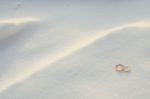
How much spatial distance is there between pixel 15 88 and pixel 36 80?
0.29ft

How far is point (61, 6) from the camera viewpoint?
181 cm

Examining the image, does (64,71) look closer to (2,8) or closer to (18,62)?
(18,62)

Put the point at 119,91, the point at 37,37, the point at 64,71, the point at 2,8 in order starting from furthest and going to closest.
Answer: the point at 2,8 → the point at 37,37 → the point at 64,71 → the point at 119,91

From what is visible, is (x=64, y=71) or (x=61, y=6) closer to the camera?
(x=64, y=71)

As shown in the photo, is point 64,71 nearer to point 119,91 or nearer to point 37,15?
point 119,91

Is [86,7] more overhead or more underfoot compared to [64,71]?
more overhead

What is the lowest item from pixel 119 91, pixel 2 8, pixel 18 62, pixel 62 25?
pixel 119 91

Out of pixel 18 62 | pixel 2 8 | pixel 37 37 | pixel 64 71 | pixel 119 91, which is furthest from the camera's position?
pixel 2 8

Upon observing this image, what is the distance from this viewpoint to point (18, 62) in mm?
1420

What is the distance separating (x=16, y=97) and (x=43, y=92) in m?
0.11

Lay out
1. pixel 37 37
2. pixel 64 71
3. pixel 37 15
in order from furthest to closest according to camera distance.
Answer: pixel 37 15 < pixel 37 37 < pixel 64 71

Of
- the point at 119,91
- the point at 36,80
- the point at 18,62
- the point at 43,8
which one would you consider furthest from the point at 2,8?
the point at 119,91

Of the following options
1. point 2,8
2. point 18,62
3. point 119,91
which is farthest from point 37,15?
point 119,91

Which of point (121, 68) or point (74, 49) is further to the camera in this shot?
point (74, 49)
